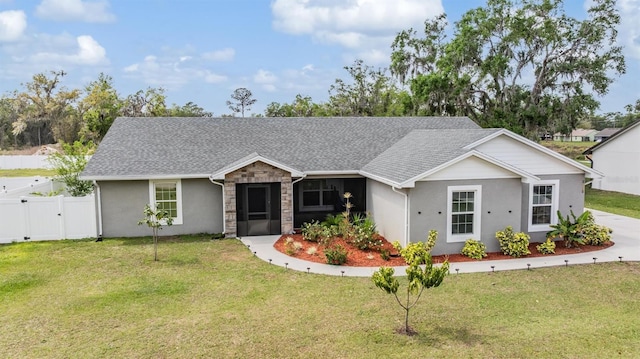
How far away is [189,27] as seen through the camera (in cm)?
2014

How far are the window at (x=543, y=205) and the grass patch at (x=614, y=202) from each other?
8.38 m

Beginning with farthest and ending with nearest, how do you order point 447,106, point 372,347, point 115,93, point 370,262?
1. point 115,93
2. point 447,106
3. point 370,262
4. point 372,347

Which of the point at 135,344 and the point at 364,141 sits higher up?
the point at 364,141

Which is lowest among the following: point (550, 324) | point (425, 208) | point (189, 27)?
point (550, 324)

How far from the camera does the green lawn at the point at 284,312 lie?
743 centimetres

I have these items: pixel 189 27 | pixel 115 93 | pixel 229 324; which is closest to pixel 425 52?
pixel 189 27

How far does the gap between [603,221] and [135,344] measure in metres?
18.9

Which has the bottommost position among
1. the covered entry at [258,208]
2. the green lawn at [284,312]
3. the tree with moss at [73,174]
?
the green lawn at [284,312]

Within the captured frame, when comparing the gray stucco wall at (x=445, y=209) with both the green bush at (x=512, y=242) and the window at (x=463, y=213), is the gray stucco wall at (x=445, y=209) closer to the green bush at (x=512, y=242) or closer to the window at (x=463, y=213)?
the window at (x=463, y=213)

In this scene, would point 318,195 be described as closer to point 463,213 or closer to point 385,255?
point 385,255

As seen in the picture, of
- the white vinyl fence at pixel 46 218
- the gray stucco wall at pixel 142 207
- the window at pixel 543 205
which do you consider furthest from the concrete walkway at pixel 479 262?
the white vinyl fence at pixel 46 218

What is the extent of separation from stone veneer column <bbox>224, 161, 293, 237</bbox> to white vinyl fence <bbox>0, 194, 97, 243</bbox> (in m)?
4.63

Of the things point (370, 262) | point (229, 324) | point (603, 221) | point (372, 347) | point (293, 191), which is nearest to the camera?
point (372, 347)

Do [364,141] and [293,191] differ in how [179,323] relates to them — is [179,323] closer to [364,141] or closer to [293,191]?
[293,191]
